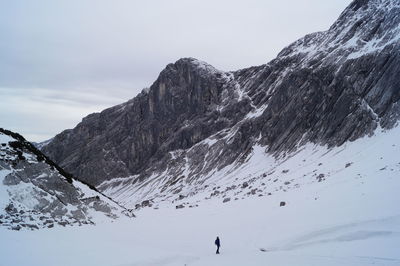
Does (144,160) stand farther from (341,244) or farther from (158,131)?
(341,244)

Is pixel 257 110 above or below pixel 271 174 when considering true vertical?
above

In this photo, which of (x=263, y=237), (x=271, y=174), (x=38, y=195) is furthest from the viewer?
(x=271, y=174)

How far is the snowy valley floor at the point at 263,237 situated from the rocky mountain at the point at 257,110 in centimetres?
4973

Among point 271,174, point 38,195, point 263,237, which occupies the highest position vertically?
point 38,195

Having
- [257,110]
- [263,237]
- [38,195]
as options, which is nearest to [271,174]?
[263,237]

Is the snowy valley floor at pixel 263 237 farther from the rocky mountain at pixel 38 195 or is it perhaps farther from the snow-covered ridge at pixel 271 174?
the snow-covered ridge at pixel 271 174

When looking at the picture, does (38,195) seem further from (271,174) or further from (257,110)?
(257,110)

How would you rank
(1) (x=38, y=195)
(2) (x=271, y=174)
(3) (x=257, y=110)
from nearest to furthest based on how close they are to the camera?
1. (1) (x=38, y=195)
2. (2) (x=271, y=174)
3. (3) (x=257, y=110)

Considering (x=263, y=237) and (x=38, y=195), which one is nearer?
(x=263, y=237)

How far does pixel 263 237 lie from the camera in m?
28.5

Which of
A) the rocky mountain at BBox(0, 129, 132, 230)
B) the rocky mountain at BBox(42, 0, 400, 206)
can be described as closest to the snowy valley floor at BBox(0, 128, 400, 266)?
the rocky mountain at BBox(0, 129, 132, 230)

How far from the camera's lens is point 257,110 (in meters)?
143

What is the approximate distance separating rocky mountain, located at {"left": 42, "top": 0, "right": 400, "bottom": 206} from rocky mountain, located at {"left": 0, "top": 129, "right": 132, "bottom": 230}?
2174 inches

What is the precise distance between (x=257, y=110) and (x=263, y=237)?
385 ft
